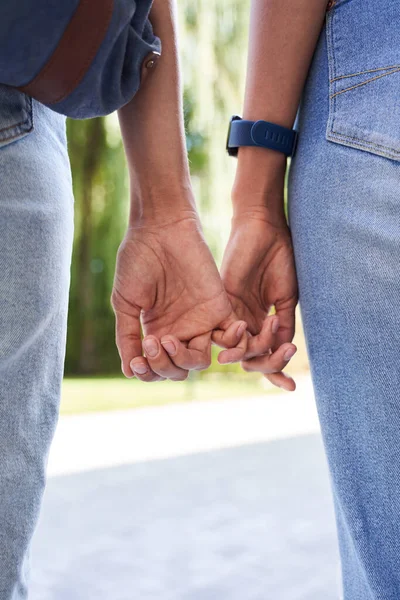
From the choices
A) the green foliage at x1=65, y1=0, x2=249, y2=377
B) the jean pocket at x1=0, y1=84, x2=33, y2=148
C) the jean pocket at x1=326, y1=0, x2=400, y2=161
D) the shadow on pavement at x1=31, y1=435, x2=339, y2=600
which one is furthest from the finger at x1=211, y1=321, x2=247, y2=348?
the green foliage at x1=65, y1=0, x2=249, y2=377

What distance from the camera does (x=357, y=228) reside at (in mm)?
695

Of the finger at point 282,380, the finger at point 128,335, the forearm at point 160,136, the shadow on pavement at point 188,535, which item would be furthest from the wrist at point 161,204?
the shadow on pavement at point 188,535

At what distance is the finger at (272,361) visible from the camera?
34.0 inches

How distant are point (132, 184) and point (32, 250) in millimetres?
282

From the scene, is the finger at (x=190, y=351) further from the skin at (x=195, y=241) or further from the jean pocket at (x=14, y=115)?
the jean pocket at (x=14, y=115)

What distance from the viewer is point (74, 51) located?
0.57m

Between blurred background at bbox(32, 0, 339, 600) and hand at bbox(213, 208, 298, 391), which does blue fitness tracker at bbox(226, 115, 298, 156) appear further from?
blurred background at bbox(32, 0, 339, 600)

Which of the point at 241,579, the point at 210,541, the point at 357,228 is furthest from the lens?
the point at 210,541

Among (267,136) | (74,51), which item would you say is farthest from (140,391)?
(74,51)

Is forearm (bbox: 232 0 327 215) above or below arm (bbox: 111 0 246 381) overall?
above

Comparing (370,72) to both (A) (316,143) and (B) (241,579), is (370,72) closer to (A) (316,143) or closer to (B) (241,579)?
(A) (316,143)

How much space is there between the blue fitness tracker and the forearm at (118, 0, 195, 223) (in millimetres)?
71

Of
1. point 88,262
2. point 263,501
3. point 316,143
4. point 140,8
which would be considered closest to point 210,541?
point 263,501

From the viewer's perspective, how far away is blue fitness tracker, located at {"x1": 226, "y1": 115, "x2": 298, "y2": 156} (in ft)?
2.71
